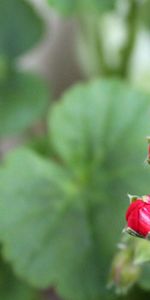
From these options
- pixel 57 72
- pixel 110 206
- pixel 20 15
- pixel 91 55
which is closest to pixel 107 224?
pixel 110 206

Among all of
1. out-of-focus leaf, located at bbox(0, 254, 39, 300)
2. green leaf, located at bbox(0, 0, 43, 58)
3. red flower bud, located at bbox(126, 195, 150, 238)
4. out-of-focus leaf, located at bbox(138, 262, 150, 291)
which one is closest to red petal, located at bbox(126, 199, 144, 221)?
red flower bud, located at bbox(126, 195, 150, 238)

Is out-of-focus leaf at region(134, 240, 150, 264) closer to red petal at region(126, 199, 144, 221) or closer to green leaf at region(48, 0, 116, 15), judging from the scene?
red petal at region(126, 199, 144, 221)

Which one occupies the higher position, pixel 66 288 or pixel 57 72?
pixel 57 72

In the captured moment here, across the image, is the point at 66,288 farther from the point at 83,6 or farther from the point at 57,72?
the point at 57,72

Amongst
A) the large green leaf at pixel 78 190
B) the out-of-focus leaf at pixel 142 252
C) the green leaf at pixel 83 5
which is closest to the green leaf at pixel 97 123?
the large green leaf at pixel 78 190

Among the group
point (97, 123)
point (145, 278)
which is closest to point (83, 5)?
point (97, 123)

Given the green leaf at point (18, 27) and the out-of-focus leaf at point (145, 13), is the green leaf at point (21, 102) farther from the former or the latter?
the out-of-focus leaf at point (145, 13)

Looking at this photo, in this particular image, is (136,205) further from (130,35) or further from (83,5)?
(130,35)
